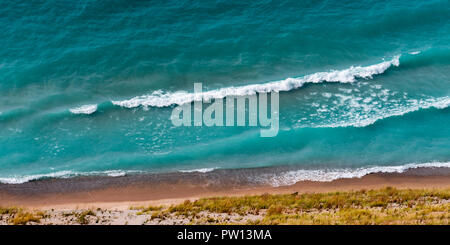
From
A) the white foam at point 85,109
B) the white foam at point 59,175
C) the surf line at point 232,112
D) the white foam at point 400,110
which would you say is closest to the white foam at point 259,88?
the surf line at point 232,112

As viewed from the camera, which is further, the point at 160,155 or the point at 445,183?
the point at 160,155

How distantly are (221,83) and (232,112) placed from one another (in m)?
3.33

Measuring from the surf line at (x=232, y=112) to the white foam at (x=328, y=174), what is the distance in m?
3.70

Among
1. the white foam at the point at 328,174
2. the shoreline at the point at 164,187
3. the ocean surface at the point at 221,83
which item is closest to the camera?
the shoreline at the point at 164,187

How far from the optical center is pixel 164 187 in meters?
25.1

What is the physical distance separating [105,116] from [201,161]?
318 inches

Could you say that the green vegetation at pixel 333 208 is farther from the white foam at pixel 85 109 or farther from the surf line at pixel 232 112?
the white foam at pixel 85 109

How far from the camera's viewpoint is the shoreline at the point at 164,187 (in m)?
24.3

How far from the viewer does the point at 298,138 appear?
28.2 metres

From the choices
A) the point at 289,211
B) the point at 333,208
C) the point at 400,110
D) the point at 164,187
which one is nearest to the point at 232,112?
the point at 164,187

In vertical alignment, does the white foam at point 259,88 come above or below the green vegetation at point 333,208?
above

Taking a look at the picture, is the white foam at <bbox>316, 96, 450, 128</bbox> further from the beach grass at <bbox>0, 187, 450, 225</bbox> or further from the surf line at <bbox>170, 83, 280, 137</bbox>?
the beach grass at <bbox>0, 187, 450, 225</bbox>
